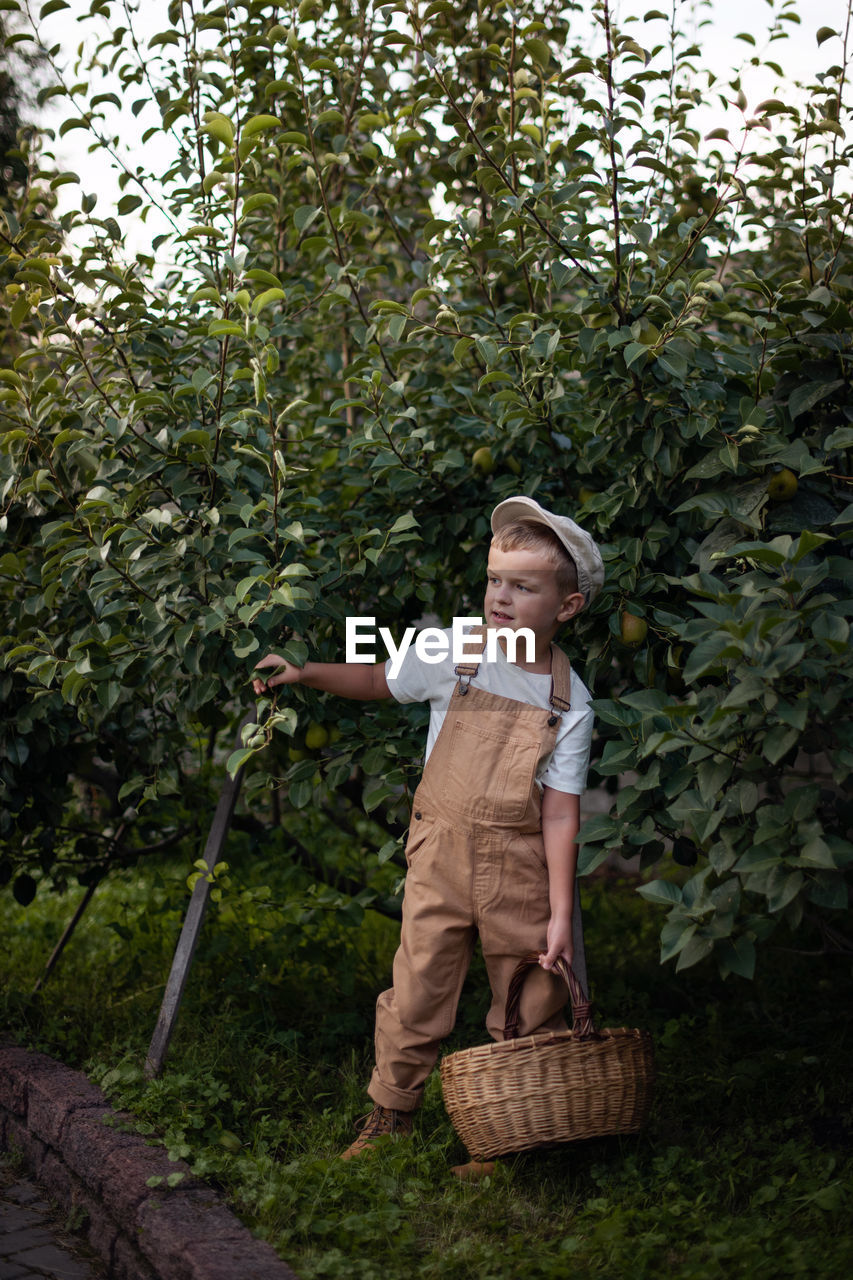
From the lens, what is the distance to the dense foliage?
79.2 inches

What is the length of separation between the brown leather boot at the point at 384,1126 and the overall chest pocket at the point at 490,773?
717mm

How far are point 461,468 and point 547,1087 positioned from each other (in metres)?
1.45

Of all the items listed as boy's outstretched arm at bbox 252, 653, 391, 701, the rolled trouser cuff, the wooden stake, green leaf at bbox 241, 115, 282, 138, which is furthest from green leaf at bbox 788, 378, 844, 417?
the rolled trouser cuff

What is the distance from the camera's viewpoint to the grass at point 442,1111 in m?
2.13

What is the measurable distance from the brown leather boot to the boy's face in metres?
1.11

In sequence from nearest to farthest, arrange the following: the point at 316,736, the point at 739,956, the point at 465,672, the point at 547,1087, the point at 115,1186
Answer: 1. the point at 739,956
2. the point at 547,1087
3. the point at 115,1186
4. the point at 465,672
5. the point at 316,736

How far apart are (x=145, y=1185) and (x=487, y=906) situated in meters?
0.88

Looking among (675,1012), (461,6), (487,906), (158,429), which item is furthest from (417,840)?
(461,6)

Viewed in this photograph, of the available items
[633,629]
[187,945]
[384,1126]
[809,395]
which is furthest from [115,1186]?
[809,395]

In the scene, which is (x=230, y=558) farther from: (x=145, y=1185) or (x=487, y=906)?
(x=145, y=1185)

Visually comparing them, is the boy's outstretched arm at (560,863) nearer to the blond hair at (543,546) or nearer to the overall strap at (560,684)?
the overall strap at (560,684)

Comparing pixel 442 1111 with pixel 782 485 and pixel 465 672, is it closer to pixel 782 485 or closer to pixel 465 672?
pixel 465 672

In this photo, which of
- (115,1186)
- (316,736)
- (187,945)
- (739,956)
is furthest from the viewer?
(187,945)

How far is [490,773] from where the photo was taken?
239 cm
